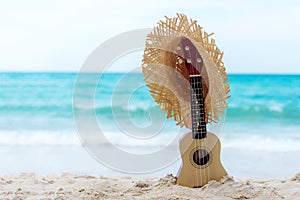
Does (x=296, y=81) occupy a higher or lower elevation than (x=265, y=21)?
lower

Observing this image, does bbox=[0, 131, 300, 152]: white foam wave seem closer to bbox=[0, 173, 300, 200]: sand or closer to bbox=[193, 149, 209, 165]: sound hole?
bbox=[0, 173, 300, 200]: sand

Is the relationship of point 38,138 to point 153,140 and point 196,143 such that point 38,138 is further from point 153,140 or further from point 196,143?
point 196,143

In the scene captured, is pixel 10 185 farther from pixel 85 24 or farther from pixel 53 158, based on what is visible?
pixel 85 24

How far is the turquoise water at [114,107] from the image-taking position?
5.26 metres

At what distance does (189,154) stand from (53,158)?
1902 mm

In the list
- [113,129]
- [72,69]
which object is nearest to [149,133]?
[113,129]

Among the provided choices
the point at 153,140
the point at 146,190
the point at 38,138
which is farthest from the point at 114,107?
the point at 146,190

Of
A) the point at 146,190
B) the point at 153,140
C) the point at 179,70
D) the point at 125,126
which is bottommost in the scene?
the point at 146,190

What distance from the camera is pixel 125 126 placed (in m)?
5.65

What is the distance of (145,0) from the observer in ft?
27.7

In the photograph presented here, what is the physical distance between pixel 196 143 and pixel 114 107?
197 inches

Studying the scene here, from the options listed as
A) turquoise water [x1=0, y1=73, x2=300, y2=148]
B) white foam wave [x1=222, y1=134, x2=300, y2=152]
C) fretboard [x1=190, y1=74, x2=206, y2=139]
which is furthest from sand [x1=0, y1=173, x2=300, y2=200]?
turquoise water [x1=0, y1=73, x2=300, y2=148]

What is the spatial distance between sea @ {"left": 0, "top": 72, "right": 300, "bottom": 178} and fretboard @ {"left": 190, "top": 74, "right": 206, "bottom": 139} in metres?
0.19

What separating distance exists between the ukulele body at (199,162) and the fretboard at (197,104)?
7 cm
